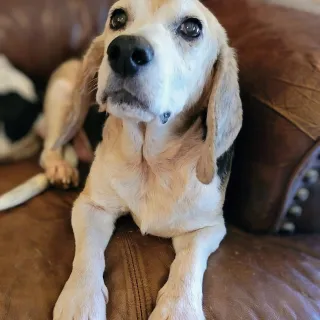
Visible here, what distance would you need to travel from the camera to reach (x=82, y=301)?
118 centimetres

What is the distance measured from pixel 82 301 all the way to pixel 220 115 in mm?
601

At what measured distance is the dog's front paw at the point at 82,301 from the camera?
3.79 ft

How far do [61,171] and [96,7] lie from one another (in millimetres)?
744

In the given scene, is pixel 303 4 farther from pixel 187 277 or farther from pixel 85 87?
pixel 187 277

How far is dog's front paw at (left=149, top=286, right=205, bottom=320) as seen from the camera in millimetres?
1174

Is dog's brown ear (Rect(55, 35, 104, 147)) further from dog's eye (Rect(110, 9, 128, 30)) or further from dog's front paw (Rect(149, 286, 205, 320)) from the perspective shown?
dog's front paw (Rect(149, 286, 205, 320))

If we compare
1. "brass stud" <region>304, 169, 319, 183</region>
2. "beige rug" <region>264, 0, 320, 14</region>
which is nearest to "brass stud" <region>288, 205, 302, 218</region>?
"brass stud" <region>304, 169, 319, 183</region>

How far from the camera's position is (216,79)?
1369 millimetres

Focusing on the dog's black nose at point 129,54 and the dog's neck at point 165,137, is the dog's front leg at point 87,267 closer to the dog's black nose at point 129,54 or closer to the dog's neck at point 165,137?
the dog's neck at point 165,137

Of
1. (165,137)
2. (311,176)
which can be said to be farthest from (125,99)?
(311,176)

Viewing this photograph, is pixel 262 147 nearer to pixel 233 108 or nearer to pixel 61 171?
pixel 233 108

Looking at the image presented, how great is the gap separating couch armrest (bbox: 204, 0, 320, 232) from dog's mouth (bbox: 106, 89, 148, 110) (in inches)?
18.1

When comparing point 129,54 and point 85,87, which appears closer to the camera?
point 129,54

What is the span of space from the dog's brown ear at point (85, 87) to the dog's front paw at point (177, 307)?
65 cm
